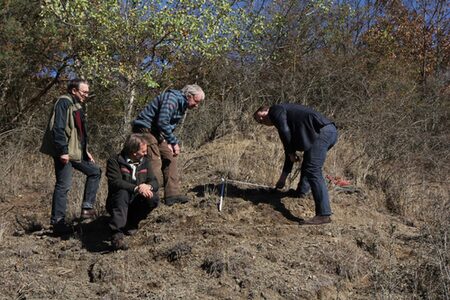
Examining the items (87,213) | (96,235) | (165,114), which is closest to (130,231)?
(96,235)

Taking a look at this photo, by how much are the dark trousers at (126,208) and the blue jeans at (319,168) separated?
1652mm

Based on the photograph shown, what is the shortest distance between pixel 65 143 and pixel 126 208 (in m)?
1.02

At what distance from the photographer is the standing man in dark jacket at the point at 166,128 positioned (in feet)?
20.0

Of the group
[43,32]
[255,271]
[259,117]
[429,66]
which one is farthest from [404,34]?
[255,271]

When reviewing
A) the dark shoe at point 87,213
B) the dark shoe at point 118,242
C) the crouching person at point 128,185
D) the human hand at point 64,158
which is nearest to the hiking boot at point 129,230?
the crouching person at point 128,185

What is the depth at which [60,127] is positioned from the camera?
19.2 feet

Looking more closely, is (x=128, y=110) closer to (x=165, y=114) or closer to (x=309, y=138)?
(x=165, y=114)

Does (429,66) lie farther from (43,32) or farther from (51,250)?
(51,250)

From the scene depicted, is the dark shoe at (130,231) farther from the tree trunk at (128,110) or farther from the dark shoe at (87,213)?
the tree trunk at (128,110)

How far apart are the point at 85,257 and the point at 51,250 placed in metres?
0.50

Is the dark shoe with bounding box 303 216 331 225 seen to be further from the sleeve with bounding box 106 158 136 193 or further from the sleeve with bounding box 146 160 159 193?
the sleeve with bounding box 106 158 136 193

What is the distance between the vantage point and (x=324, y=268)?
515 centimetres

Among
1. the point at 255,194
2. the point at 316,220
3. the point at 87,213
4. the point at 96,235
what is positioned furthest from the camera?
the point at 255,194

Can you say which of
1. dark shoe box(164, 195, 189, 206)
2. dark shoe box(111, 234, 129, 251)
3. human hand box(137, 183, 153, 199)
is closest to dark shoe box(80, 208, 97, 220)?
dark shoe box(164, 195, 189, 206)
